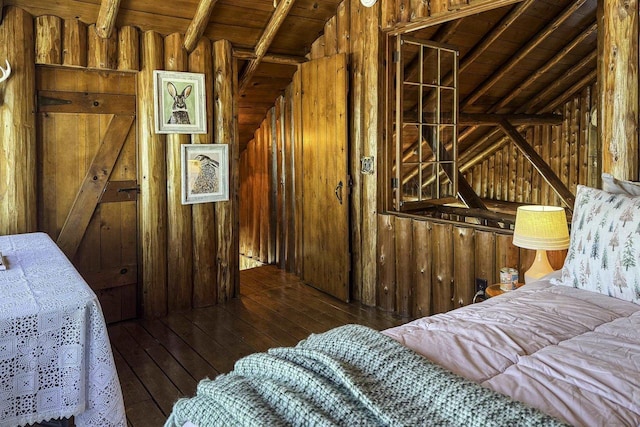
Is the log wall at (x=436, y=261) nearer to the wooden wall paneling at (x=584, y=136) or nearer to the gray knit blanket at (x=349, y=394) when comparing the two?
the gray knit blanket at (x=349, y=394)

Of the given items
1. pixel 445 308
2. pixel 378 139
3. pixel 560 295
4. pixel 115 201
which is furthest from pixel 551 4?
pixel 115 201

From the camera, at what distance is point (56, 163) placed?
12.4ft

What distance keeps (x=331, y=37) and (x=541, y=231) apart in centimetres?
277

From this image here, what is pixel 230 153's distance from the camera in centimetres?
447

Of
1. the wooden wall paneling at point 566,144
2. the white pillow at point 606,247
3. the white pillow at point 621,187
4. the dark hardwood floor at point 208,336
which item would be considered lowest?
the dark hardwood floor at point 208,336

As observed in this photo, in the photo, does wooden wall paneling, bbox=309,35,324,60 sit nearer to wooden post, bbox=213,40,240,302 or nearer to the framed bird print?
wooden post, bbox=213,40,240,302

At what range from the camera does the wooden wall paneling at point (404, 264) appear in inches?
159

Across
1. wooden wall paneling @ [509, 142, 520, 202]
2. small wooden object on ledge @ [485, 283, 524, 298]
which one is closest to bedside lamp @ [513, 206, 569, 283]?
small wooden object on ledge @ [485, 283, 524, 298]

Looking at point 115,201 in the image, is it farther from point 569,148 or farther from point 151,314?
point 569,148

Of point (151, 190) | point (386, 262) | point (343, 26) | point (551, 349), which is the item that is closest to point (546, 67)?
point (343, 26)

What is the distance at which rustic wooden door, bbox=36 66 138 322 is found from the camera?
12.3ft

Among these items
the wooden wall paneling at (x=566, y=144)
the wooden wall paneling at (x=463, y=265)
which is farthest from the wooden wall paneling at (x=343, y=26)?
the wooden wall paneling at (x=566, y=144)

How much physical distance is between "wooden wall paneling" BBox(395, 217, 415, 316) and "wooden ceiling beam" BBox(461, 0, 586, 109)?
256 centimetres

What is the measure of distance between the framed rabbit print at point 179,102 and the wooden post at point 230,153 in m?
0.16
